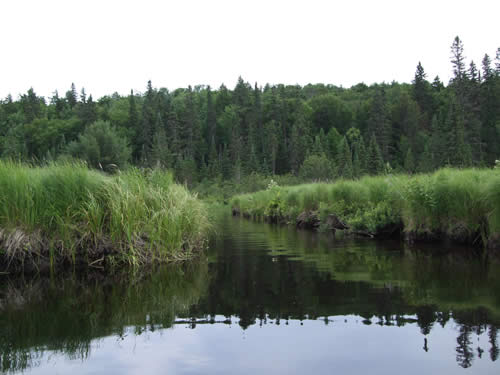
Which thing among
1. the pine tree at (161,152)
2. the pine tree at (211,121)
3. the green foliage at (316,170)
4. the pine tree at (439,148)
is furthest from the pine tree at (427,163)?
the pine tree at (211,121)

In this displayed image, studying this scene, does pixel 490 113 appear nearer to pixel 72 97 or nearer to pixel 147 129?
pixel 147 129

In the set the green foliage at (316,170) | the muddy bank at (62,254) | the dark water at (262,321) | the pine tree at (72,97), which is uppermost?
the pine tree at (72,97)

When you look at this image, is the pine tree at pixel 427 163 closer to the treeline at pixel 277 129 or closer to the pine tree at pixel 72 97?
the treeline at pixel 277 129

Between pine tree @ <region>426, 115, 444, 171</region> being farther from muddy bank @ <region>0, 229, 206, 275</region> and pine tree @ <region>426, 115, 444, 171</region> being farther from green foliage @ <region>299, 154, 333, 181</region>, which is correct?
muddy bank @ <region>0, 229, 206, 275</region>

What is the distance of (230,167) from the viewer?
83125 mm

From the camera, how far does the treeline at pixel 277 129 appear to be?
70000mm

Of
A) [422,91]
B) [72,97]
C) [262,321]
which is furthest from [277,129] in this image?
[262,321]

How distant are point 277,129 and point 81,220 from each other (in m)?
100

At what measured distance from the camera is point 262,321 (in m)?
4.80

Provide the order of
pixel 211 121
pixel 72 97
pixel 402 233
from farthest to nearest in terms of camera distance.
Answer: pixel 72 97 < pixel 211 121 < pixel 402 233

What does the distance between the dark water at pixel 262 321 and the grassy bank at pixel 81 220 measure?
0.79 meters

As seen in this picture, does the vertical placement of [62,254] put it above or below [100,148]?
below

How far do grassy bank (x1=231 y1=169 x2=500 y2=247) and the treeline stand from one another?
38433 millimetres

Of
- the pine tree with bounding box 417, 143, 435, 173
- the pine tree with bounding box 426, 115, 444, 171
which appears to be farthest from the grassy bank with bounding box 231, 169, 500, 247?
the pine tree with bounding box 426, 115, 444, 171
